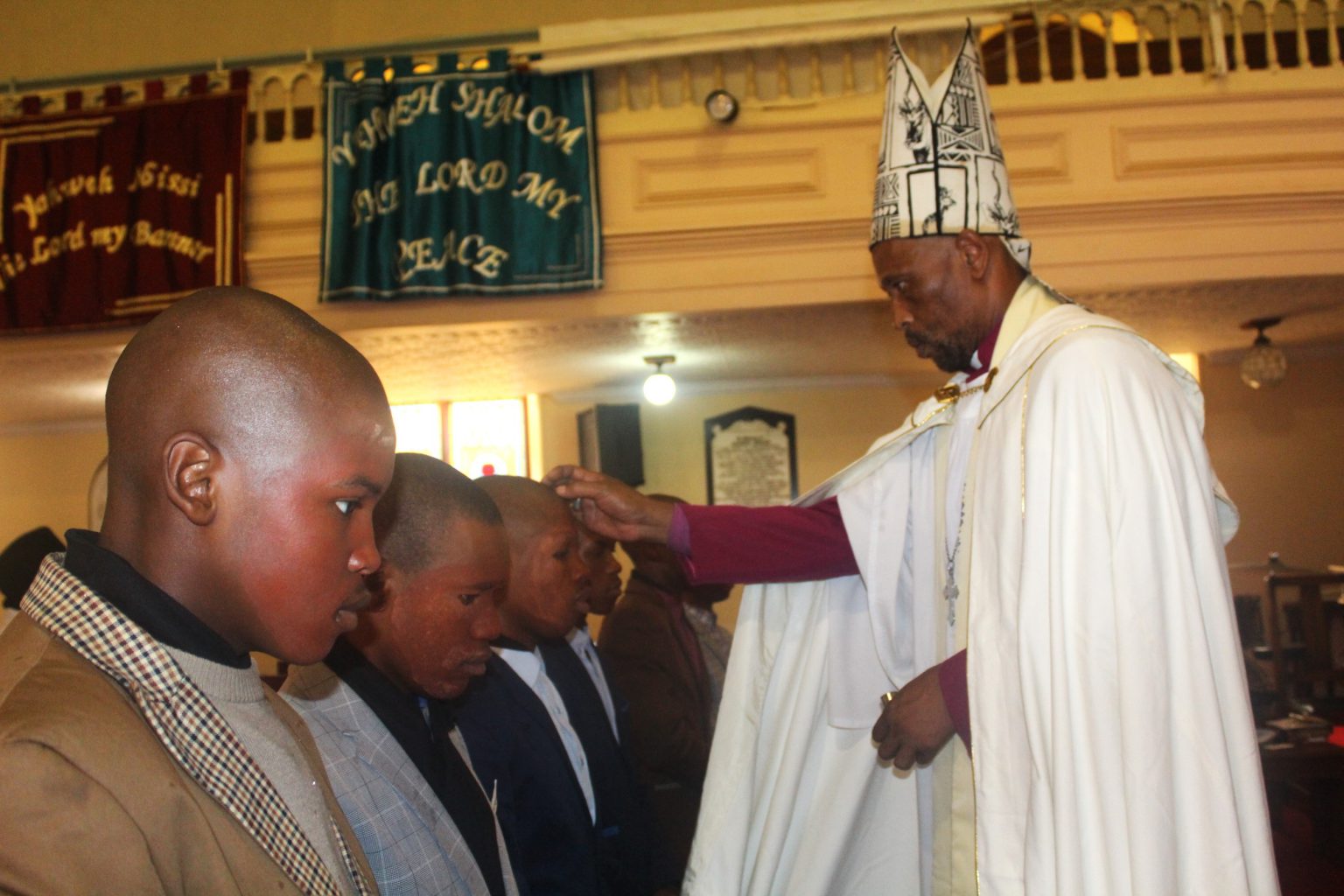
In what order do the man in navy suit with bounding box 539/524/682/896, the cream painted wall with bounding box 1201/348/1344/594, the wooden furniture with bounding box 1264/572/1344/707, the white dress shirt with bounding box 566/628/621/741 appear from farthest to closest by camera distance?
the cream painted wall with bounding box 1201/348/1344/594 < the wooden furniture with bounding box 1264/572/1344/707 < the white dress shirt with bounding box 566/628/621/741 < the man in navy suit with bounding box 539/524/682/896

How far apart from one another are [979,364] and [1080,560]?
2.39 ft

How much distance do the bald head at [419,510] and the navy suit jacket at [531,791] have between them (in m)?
0.47

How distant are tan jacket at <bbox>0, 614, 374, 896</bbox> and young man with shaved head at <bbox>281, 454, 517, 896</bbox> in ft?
1.86

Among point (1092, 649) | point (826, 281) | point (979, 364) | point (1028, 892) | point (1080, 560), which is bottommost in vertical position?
point (1028, 892)

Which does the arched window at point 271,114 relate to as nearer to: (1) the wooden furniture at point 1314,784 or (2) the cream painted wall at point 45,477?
(2) the cream painted wall at point 45,477

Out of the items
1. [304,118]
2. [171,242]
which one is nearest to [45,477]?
[171,242]

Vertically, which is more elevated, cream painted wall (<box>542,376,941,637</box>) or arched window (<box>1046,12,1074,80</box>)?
arched window (<box>1046,12,1074,80</box>)

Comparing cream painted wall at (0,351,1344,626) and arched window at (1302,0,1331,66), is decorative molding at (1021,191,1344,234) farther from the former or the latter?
cream painted wall at (0,351,1344,626)

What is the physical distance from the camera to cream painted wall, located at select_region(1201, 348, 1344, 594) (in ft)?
25.7

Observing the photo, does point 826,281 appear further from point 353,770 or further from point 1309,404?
point 1309,404

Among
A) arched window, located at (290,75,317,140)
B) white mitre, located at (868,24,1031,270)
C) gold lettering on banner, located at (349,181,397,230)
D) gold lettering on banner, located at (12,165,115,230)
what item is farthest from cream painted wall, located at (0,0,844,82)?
white mitre, located at (868,24,1031,270)

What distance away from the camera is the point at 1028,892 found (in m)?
1.76

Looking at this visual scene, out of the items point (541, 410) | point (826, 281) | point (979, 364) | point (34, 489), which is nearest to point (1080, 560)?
point (979, 364)

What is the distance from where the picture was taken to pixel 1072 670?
175 centimetres
